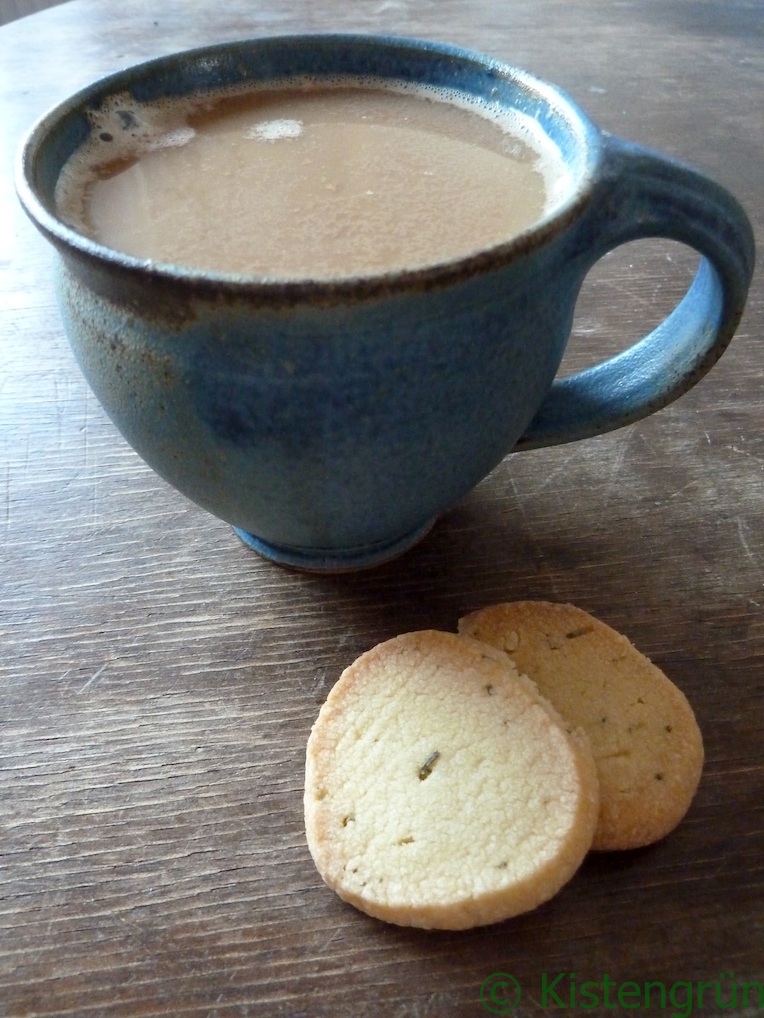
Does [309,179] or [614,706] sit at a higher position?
[309,179]

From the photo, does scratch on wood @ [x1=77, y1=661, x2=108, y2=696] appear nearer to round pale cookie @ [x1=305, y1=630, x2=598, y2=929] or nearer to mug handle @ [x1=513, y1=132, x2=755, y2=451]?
round pale cookie @ [x1=305, y1=630, x2=598, y2=929]

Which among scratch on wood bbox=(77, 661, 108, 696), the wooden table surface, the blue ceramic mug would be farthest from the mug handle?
scratch on wood bbox=(77, 661, 108, 696)

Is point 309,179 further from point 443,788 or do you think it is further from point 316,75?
point 443,788

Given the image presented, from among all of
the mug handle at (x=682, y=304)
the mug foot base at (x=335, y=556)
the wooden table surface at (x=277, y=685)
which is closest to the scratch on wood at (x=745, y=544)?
the wooden table surface at (x=277, y=685)

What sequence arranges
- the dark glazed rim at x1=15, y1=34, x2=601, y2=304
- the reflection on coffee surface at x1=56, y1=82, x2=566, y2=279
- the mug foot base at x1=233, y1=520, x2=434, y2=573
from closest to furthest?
the dark glazed rim at x1=15, y1=34, x2=601, y2=304
the reflection on coffee surface at x1=56, y1=82, x2=566, y2=279
the mug foot base at x1=233, y1=520, x2=434, y2=573

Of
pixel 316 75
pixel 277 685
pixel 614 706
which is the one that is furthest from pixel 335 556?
pixel 316 75

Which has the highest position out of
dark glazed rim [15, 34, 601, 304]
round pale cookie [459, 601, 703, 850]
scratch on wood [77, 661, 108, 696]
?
dark glazed rim [15, 34, 601, 304]

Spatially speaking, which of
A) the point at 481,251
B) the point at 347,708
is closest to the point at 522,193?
the point at 481,251
